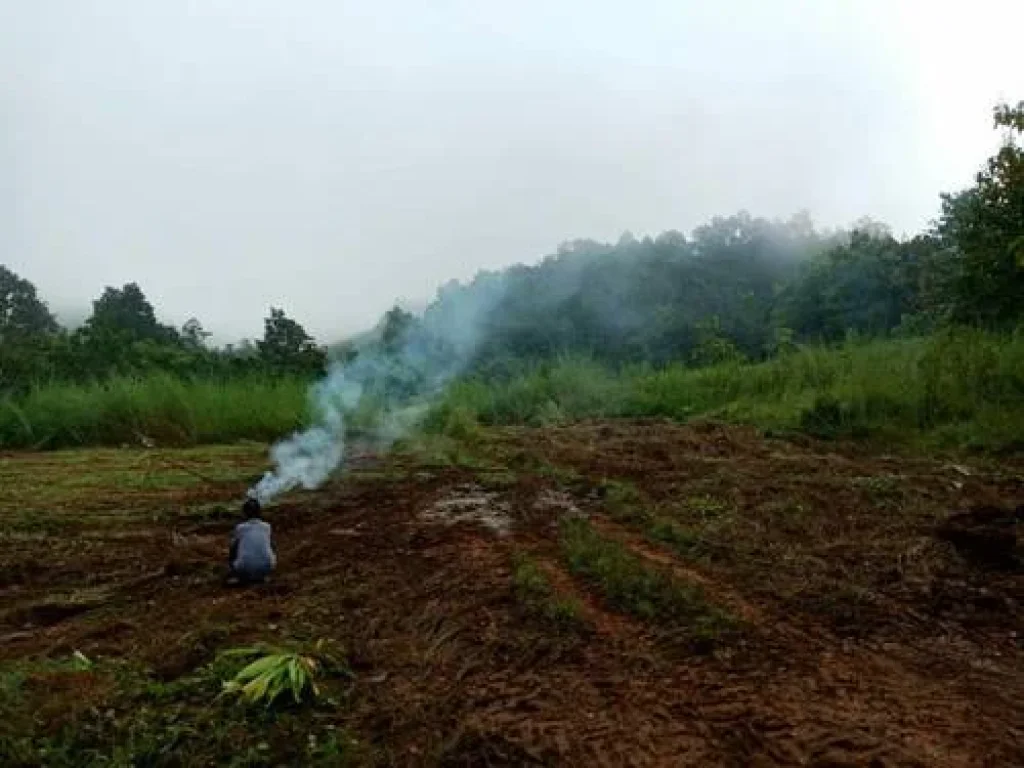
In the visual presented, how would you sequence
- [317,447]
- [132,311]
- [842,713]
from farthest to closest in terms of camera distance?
[132,311], [317,447], [842,713]

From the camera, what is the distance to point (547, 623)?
12.9 ft

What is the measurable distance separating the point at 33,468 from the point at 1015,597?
30.3 feet

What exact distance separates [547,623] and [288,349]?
537 inches

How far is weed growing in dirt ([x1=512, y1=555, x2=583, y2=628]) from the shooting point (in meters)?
3.95

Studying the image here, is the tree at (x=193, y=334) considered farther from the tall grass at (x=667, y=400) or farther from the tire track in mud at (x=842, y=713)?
the tire track in mud at (x=842, y=713)

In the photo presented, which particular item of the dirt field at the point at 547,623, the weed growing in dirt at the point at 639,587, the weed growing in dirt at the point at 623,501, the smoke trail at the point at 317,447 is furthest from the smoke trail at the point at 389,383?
the weed growing in dirt at the point at 639,587

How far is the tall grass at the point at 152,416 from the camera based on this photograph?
12820 mm

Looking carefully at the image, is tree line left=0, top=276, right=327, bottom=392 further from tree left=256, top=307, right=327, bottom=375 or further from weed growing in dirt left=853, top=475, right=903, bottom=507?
weed growing in dirt left=853, top=475, right=903, bottom=507

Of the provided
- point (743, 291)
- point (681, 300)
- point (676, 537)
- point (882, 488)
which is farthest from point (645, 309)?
point (676, 537)

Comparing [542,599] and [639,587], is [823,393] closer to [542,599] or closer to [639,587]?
[639,587]

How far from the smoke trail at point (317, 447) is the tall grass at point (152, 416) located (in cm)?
38

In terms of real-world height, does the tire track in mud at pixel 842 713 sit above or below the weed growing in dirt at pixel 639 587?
below

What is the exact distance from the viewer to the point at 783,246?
38250mm

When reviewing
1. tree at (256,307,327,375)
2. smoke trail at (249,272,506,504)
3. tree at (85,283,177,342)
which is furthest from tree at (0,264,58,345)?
smoke trail at (249,272,506,504)
